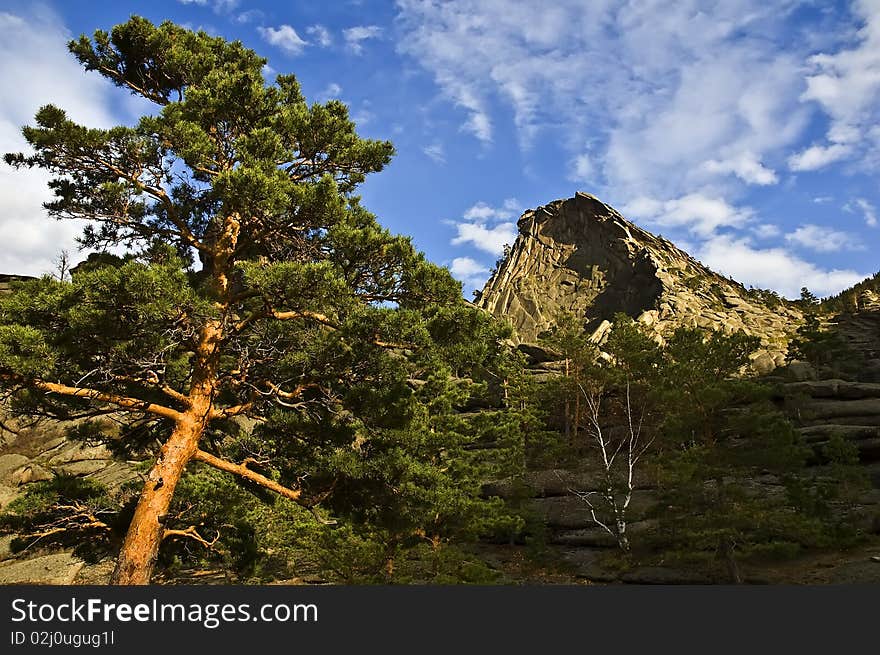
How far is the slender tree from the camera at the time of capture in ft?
23.1

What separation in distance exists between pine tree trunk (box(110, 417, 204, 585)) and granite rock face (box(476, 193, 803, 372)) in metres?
42.2

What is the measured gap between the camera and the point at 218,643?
540 cm

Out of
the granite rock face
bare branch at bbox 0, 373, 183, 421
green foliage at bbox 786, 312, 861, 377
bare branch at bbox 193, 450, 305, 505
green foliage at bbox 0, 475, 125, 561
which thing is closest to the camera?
bare branch at bbox 0, 373, 183, 421

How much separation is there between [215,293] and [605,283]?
2089 inches

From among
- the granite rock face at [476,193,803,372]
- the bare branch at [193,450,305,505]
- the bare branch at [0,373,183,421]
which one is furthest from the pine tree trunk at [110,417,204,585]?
the granite rock face at [476,193,803,372]

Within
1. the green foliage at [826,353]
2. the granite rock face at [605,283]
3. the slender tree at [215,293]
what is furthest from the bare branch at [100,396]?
the granite rock face at [605,283]

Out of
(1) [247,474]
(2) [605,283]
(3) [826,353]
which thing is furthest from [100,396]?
(2) [605,283]

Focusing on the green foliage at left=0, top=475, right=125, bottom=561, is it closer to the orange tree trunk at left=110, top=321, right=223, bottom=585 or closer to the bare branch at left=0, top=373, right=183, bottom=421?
the orange tree trunk at left=110, top=321, right=223, bottom=585

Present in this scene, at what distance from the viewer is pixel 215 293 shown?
28.1 ft

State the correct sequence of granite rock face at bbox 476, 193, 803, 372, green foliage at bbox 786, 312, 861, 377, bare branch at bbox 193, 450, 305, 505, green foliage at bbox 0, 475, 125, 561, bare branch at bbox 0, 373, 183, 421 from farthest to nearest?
granite rock face at bbox 476, 193, 803, 372 < green foliage at bbox 786, 312, 861, 377 < bare branch at bbox 193, 450, 305, 505 < green foliage at bbox 0, 475, 125, 561 < bare branch at bbox 0, 373, 183, 421

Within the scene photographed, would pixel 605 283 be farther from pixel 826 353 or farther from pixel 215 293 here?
pixel 215 293

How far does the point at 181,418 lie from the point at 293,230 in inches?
137

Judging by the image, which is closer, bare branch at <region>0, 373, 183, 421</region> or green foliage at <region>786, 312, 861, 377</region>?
bare branch at <region>0, 373, 183, 421</region>

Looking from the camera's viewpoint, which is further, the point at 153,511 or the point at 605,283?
the point at 605,283
